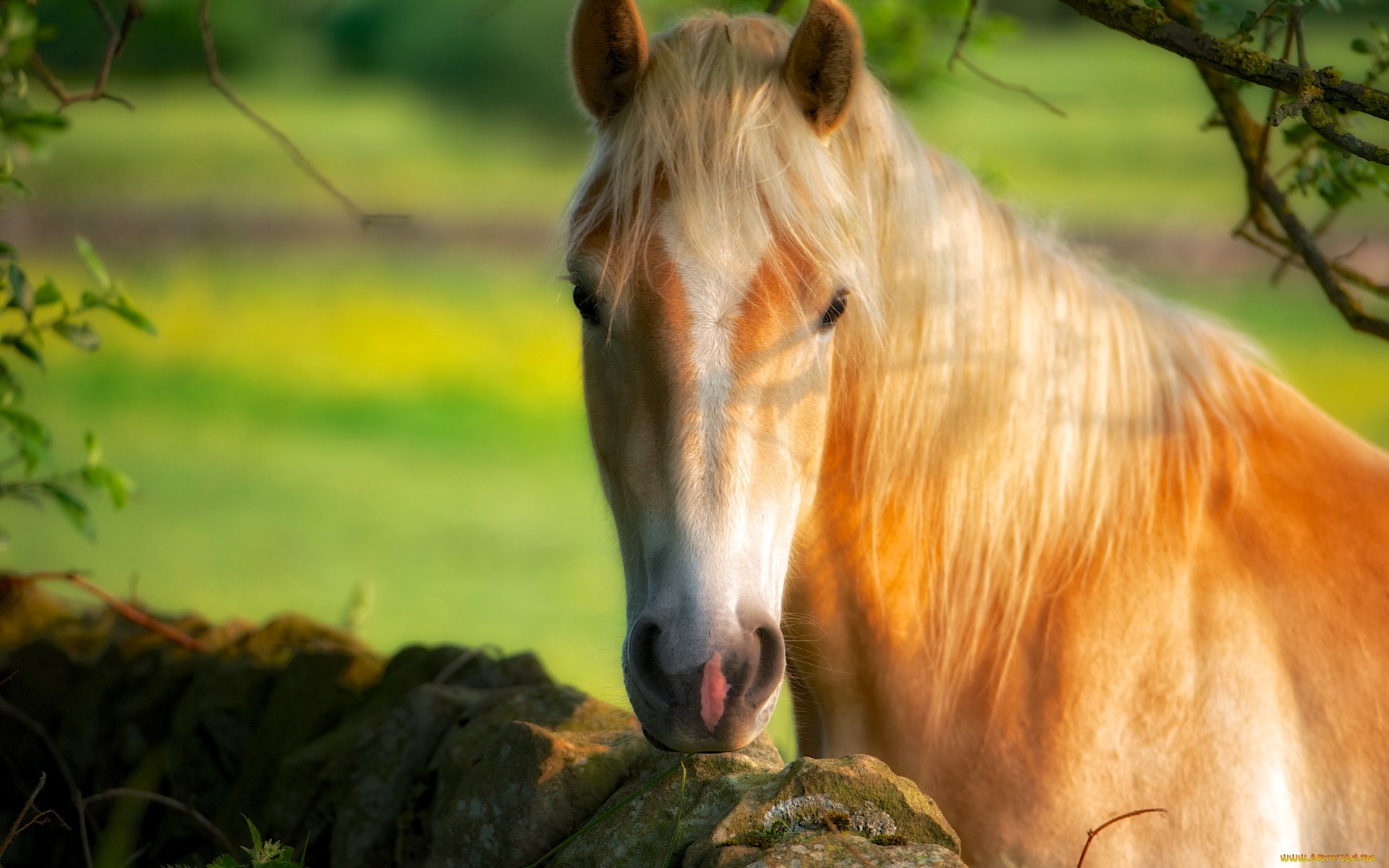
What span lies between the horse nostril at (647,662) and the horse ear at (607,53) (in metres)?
0.85

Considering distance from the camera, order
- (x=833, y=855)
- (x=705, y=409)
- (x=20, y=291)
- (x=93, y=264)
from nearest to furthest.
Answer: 1. (x=833, y=855)
2. (x=705, y=409)
3. (x=20, y=291)
4. (x=93, y=264)

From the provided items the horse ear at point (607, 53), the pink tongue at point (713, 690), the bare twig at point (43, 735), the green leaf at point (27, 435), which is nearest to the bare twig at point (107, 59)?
the green leaf at point (27, 435)

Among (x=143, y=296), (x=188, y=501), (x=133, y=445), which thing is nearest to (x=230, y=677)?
(x=188, y=501)

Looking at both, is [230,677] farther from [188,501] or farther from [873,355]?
[188,501]

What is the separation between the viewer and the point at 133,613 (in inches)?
99.3

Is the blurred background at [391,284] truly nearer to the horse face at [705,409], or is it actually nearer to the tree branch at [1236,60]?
the tree branch at [1236,60]

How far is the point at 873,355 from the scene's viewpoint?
63.8 inches

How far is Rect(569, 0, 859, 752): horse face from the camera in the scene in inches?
47.6

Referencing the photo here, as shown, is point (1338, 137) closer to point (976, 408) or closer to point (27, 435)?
point (976, 408)

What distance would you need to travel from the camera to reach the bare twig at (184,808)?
1878mm

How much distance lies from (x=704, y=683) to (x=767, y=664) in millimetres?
108

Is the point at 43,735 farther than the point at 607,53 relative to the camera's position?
Yes

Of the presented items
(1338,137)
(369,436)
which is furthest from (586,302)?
(369,436)

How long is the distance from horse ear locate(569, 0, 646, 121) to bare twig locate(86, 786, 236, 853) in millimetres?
1541
